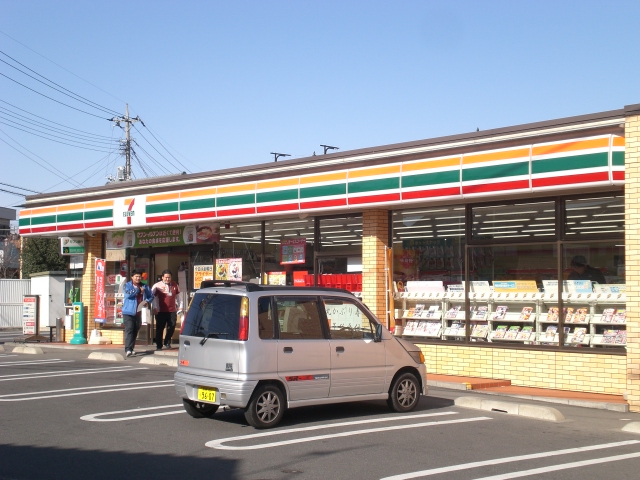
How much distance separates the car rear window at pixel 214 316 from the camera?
9391 mm

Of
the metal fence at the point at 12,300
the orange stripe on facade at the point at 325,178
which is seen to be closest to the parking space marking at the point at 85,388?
the orange stripe on facade at the point at 325,178

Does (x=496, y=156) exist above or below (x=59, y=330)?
above

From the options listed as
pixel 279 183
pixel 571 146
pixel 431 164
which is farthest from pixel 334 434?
pixel 279 183

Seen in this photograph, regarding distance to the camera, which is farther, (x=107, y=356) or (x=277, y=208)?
(x=107, y=356)

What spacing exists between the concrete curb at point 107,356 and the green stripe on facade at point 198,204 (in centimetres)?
379

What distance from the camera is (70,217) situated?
21188 millimetres

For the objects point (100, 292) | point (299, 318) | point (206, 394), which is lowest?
point (206, 394)

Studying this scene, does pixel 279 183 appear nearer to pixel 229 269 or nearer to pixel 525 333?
pixel 229 269

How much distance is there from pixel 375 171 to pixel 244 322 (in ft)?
20.9

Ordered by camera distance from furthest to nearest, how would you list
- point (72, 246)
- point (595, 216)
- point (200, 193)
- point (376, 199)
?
point (72, 246) < point (200, 193) < point (376, 199) < point (595, 216)

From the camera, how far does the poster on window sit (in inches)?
731

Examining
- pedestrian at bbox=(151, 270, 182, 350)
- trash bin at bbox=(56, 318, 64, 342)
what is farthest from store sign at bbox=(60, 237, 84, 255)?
pedestrian at bbox=(151, 270, 182, 350)

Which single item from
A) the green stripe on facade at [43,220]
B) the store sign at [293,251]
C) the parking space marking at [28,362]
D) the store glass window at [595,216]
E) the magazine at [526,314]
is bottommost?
the parking space marking at [28,362]

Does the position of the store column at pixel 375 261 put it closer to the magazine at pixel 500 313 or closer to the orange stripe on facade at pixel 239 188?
the magazine at pixel 500 313
